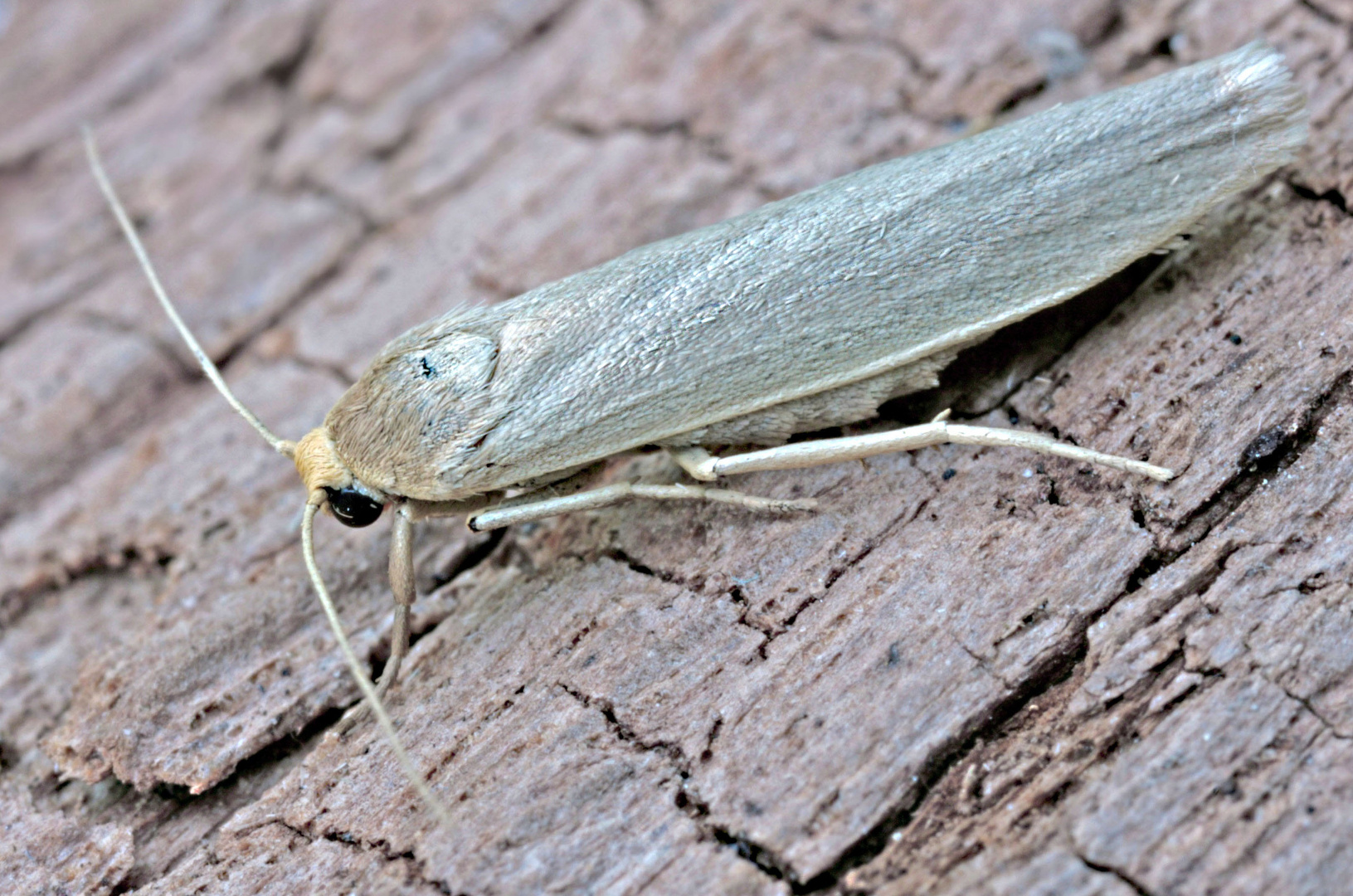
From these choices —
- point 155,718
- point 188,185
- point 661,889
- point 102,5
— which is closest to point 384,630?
point 155,718

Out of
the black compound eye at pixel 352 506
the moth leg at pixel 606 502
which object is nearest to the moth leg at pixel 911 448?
the moth leg at pixel 606 502

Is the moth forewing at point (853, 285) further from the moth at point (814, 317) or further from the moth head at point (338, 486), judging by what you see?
the moth head at point (338, 486)

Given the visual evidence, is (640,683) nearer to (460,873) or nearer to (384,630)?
(460,873)

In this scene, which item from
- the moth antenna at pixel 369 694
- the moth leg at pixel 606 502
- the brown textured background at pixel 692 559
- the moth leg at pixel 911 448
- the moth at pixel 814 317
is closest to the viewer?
the brown textured background at pixel 692 559

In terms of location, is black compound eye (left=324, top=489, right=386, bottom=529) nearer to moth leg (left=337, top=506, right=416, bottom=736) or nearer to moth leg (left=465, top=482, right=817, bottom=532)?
moth leg (left=337, top=506, right=416, bottom=736)

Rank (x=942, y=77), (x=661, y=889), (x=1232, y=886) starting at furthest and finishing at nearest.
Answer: (x=942, y=77) → (x=661, y=889) → (x=1232, y=886)

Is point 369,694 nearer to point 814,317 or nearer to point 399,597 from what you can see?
point 399,597

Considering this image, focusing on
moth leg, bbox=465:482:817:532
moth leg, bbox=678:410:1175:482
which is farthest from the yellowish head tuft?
moth leg, bbox=678:410:1175:482
